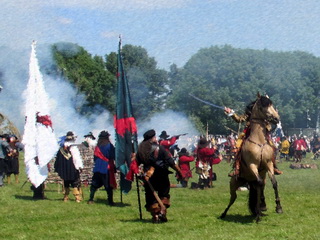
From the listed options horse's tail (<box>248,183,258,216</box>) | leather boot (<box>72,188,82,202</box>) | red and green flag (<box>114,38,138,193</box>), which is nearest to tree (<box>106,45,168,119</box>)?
leather boot (<box>72,188,82,202</box>)

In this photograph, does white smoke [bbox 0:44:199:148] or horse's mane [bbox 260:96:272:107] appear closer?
horse's mane [bbox 260:96:272:107]

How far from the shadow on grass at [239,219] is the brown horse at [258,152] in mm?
174

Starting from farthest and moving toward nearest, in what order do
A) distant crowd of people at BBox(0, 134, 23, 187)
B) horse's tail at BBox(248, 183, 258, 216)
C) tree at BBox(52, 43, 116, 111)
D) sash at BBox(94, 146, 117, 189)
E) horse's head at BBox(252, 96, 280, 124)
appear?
tree at BBox(52, 43, 116, 111) → distant crowd of people at BBox(0, 134, 23, 187) → sash at BBox(94, 146, 117, 189) → horse's tail at BBox(248, 183, 258, 216) → horse's head at BBox(252, 96, 280, 124)

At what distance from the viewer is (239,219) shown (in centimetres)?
1242

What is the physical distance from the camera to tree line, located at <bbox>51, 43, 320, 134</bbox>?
45281 mm

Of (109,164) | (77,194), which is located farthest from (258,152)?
(77,194)

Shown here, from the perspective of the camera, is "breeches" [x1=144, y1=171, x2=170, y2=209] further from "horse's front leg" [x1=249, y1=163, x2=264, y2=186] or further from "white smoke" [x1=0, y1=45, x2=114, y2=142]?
"white smoke" [x1=0, y1=45, x2=114, y2=142]

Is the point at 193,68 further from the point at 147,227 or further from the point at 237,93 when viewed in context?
the point at 147,227

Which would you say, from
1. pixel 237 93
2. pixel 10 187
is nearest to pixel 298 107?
pixel 237 93

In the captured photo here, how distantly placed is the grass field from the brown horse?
67 centimetres

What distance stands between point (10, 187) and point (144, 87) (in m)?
28.2

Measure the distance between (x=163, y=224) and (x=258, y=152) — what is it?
2.33m

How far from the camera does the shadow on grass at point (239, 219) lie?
12.1 meters

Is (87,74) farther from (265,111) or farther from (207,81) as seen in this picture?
(265,111)
